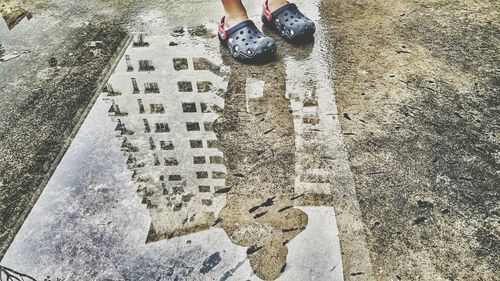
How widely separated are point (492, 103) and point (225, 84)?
1169 mm

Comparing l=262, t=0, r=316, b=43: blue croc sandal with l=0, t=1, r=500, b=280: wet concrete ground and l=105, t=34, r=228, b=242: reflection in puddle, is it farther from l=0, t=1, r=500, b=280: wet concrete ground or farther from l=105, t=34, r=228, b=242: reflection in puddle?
l=105, t=34, r=228, b=242: reflection in puddle

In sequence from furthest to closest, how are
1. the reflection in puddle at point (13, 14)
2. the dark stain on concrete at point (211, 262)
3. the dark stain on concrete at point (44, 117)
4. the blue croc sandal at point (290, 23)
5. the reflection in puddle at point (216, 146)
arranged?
1. the reflection in puddle at point (13, 14)
2. the blue croc sandal at point (290, 23)
3. the dark stain on concrete at point (44, 117)
4. the reflection in puddle at point (216, 146)
5. the dark stain on concrete at point (211, 262)

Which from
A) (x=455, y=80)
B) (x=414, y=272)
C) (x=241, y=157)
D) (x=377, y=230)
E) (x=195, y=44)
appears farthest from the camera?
(x=195, y=44)

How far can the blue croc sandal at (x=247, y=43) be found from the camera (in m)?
2.09

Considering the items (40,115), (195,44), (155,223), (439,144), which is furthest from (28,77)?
(439,144)

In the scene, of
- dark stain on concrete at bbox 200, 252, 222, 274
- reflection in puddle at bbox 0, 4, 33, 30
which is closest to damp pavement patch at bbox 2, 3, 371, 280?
dark stain on concrete at bbox 200, 252, 222, 274

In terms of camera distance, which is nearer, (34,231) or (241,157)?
(34,231)

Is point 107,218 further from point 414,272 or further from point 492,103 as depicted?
point 492,103

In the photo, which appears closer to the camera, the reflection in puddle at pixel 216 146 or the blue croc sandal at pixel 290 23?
the reflection in puddle at pixel 216 146

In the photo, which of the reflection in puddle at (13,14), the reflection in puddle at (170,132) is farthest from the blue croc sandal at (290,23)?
the reflection in puddle at (13,14)

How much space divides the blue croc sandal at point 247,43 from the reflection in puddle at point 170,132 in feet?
0.58

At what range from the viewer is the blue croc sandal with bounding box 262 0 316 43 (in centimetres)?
222

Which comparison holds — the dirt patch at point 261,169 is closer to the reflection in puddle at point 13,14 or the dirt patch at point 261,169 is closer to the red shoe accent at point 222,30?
the red shoe accent at point 222,30

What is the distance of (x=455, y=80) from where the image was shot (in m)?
1.95
